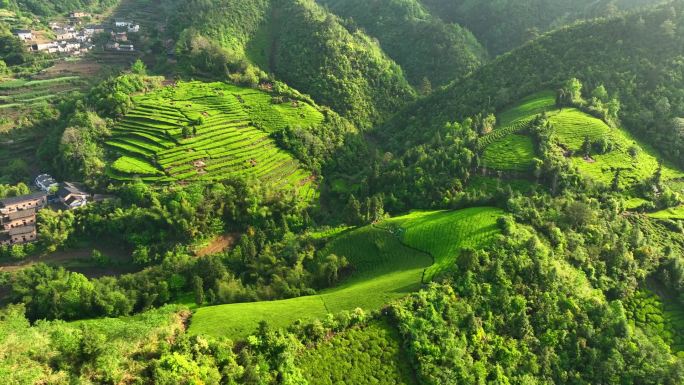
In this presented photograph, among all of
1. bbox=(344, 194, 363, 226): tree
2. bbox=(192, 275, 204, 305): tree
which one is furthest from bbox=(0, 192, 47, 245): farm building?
bbox=(344, 194, 363, 226): tree

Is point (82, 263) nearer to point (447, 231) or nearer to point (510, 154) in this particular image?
point (447, 231)

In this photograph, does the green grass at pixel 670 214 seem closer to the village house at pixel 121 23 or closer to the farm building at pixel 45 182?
the farm building at pixel 45 182

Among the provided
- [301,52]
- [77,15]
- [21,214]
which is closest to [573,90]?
[301,52]

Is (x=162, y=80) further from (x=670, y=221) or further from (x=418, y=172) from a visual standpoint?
(x=670, y=221)

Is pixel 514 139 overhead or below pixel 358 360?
overhead

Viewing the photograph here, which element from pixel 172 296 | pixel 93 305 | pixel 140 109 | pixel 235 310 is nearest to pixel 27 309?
pixel 93 305

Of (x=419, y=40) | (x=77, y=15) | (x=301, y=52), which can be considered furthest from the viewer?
(x=77, y=15)

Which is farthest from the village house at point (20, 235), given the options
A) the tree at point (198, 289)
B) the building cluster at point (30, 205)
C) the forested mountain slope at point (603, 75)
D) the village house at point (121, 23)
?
the village house at point (121, 23)
